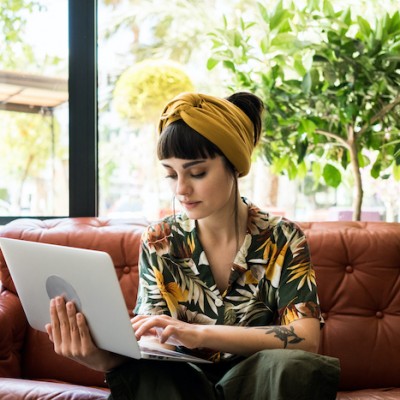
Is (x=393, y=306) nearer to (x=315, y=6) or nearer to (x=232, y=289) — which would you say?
(x=232, y=289)

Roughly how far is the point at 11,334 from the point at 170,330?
86 centimetres

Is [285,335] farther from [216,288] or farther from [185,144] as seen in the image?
[185,144]

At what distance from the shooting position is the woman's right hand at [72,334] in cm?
124

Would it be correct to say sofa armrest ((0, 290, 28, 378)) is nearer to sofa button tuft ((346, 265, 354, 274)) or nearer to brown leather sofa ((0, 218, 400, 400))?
brown leather sofa ((0, 218, 400, 400))

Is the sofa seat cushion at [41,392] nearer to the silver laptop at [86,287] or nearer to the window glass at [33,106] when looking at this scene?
the silver laptop at [86,287]

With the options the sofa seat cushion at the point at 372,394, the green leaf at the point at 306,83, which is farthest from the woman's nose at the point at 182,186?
the green leaf at the point at 306,83

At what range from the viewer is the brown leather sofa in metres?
1.91

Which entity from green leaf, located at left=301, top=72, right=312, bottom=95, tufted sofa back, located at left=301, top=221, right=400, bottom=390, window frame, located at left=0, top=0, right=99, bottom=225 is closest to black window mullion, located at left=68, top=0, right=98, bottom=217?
window frame, located at left=0, top=0, right=99, bottom=225

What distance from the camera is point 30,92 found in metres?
2.50

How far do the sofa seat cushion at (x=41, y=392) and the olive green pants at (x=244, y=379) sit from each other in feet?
0.94

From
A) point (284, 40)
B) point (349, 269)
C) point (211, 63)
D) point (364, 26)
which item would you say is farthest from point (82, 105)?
point (349, 269)

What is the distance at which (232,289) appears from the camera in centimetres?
152

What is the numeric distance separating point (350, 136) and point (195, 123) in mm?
1043

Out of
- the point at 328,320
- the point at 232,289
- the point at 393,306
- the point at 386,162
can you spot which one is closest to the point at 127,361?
the point at 232,289
